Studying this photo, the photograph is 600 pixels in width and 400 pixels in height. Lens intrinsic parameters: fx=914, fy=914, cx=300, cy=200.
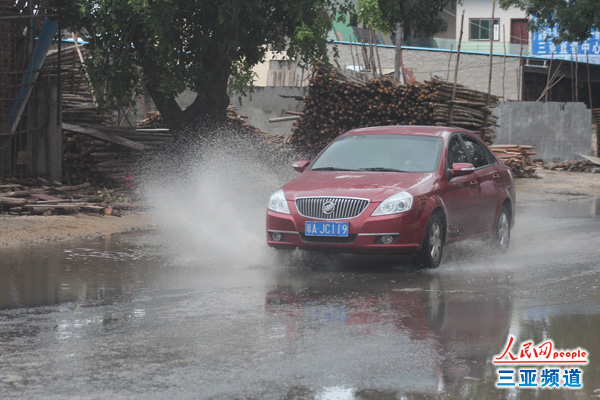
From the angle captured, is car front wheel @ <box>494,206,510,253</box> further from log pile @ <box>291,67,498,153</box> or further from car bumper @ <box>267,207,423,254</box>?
log pile @ <box>291,67,498,153</box>

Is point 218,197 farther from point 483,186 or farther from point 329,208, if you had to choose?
point 329,208

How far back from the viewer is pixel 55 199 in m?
15.5

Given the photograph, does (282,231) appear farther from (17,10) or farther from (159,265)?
(17,10)

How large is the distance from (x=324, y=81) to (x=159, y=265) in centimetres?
1281

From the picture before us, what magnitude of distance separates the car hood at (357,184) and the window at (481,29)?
43.9 metres

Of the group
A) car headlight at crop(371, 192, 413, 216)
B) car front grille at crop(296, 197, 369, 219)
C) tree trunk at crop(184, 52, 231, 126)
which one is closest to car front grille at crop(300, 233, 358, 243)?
car front grille at crop(296, 197, 369, 219)

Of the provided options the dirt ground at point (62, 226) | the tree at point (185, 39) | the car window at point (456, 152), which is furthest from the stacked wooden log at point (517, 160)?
the car window at point (456, 152)

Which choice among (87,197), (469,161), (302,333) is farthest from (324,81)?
(302,333)

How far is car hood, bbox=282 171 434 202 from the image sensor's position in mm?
9812

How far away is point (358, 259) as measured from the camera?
35.3 feet

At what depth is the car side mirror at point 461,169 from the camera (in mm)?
10594

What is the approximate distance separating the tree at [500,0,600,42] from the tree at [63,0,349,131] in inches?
413

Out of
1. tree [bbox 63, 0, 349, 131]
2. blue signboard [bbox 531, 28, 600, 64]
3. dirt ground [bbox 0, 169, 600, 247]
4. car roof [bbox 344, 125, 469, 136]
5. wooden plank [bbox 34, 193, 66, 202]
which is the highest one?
blue signboard [bbox 531, 28, 600, 64]

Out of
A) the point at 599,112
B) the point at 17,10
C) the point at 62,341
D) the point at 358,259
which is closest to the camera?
the point at 62,341
